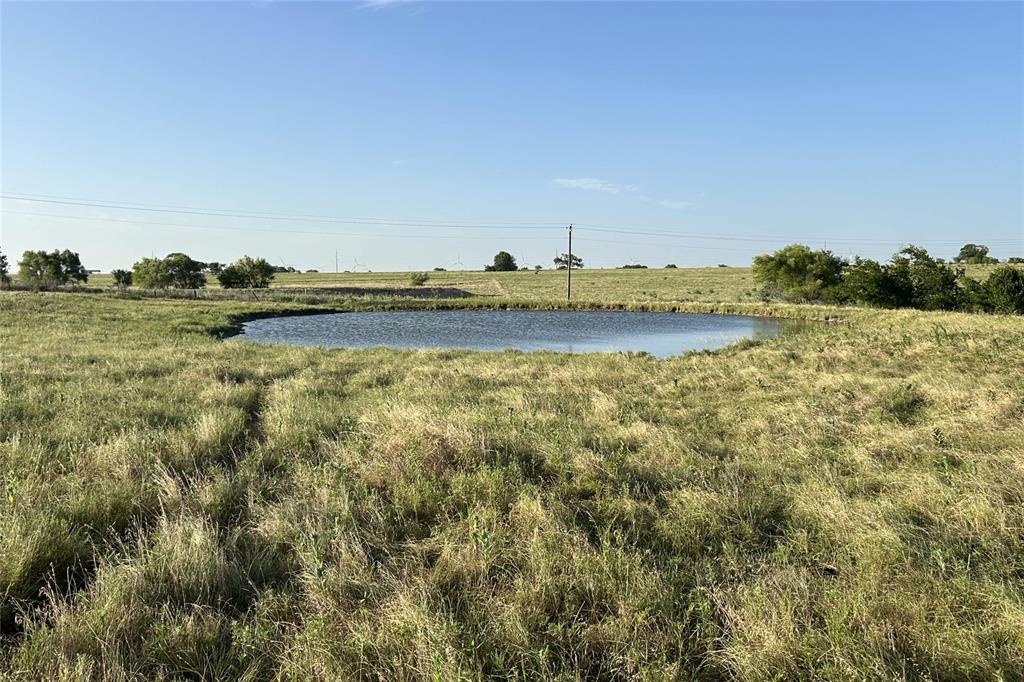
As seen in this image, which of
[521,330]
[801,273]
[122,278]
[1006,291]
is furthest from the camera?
[122,278]

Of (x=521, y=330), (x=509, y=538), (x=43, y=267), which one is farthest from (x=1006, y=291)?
(x=43, y=267)

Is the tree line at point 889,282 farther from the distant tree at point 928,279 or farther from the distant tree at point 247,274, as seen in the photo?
the distant tree at point 247,274

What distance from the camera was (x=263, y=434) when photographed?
24.7 feet

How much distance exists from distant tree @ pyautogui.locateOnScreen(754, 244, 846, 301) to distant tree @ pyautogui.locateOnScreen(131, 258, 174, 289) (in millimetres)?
64301

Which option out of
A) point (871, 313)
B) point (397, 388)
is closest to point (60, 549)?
point (397, 388)

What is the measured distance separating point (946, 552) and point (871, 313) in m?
33.7

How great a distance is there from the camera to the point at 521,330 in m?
32.2

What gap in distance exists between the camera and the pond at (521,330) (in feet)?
82.9

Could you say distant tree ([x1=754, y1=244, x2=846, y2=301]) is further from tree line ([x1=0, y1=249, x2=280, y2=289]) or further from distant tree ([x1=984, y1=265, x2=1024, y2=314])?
tree line ([x1=0, y1=249, x2=280, y2=289])

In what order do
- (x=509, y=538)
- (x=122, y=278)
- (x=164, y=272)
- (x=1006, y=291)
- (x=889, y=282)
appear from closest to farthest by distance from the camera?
(x=509, y=538) → (x=1006, y=291) → (x=889, y=282) → (x=164, y=272) → (x=122, y=278)

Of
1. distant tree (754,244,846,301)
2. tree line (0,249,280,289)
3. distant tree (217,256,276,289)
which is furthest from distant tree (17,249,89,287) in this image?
distant tree (754,244,846,301)

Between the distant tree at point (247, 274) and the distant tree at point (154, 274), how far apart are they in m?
6.19

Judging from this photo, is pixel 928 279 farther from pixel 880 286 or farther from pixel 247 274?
pixel 247 274

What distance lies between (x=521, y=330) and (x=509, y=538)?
2793 centimetres
